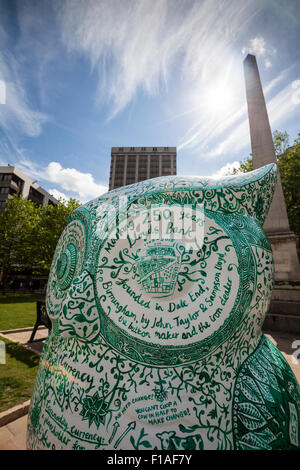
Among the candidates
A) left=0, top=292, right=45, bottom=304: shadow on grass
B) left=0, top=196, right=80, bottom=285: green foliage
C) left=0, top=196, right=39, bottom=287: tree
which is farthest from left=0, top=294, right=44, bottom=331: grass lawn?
left=0, top=196, right=39, bottom=287: tree

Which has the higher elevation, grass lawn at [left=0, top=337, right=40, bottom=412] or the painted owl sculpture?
the painted owl sculpture

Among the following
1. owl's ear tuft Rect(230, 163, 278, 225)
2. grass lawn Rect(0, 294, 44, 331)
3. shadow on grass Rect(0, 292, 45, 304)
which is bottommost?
grass lawn Rect(0, 294, 44, 331)

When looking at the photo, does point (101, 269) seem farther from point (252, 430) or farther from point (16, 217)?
point (16, 217)

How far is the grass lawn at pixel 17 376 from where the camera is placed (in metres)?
2.92

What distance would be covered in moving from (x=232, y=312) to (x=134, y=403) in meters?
0.64

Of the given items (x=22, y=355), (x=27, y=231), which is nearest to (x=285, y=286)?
(x=22, y=355)

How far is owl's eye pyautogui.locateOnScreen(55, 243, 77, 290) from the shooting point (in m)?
1.35

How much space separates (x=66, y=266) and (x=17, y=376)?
3503 millimetres

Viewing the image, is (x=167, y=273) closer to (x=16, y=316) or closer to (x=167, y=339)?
(x=167, y=339)

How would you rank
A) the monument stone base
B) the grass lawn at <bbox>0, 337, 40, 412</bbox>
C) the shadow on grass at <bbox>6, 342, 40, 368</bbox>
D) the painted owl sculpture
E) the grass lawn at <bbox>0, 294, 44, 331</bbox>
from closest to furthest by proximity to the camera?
the painted owl sculpture
the grass lawn at <bbox>0, 337, 40, 412</bbox>
the shadow on grass at <bbox>6, 342, 40, 368</bbox>
the monument stone base
the grass lawn at <bbox>0, 294, 44, 331</bbox>

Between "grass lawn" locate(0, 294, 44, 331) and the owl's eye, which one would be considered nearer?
the owl's eye

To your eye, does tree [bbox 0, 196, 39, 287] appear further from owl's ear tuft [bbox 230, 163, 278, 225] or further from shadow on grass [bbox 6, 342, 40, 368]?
owl's ear tuft [bbox 230, 163, 278, 225]

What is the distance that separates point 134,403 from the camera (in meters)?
1.03

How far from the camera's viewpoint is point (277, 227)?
8.61 meters
